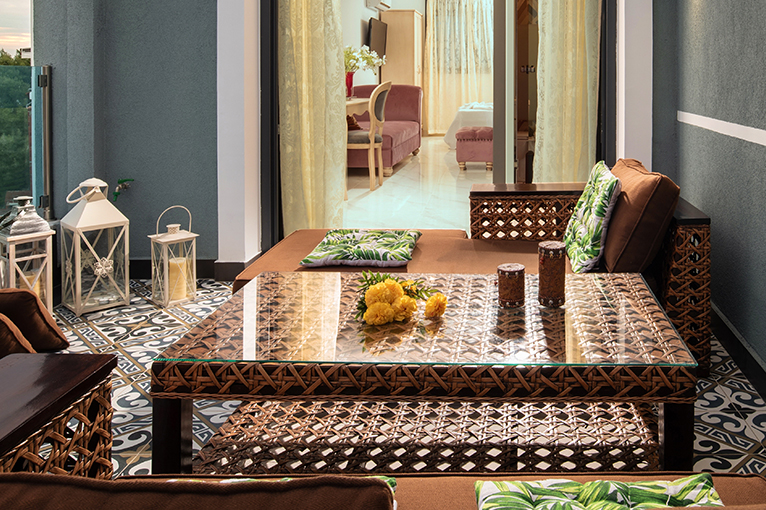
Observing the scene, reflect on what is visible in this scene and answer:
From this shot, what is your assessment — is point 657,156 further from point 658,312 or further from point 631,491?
point 631,491

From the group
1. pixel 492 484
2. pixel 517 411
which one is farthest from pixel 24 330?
pixel 492 484

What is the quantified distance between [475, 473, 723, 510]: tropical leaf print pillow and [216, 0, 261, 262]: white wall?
367cm

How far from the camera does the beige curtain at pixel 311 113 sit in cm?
455

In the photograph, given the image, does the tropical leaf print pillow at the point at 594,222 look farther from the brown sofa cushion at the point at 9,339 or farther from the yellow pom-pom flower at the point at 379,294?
the brown sofa cushion at the point at 9,339

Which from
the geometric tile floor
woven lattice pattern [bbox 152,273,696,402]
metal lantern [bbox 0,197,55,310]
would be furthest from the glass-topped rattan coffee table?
metal lantern [bbox 0,197,55,310]

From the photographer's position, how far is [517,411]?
2.00m

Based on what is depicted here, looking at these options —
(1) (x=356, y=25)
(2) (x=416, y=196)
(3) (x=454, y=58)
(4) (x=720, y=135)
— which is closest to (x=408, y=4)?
(3) (x=454, y=58)

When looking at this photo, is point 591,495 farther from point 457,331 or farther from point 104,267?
point 104,267

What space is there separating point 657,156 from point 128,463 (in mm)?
3281

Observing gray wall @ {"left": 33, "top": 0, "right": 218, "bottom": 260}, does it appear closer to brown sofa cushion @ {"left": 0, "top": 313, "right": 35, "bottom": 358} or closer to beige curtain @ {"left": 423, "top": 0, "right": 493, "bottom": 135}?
brown sofa cushion @ {"left": 0, "top": 313, "right": 35, "bottom": 358}

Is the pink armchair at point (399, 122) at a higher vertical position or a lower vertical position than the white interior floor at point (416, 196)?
higher

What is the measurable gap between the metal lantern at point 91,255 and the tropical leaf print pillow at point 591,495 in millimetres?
3167

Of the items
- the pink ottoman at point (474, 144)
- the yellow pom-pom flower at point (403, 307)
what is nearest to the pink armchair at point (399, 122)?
the pink ottoman at point (474, 144)

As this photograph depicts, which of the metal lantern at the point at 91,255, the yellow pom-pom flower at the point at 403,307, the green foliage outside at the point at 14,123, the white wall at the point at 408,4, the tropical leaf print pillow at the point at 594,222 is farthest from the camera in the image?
the white wall at the point at 408,4
